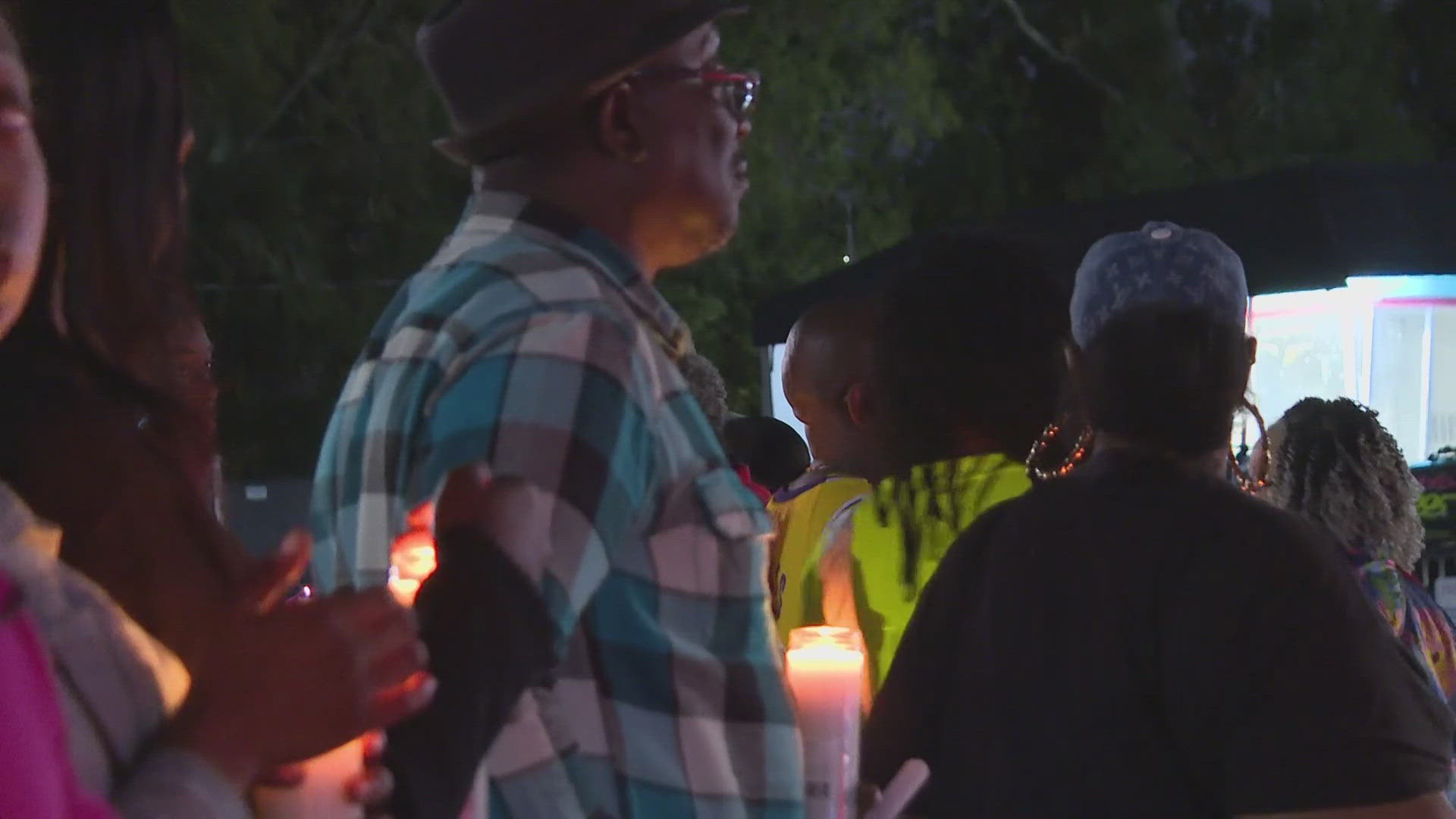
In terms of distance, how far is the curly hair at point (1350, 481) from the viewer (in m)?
4.18

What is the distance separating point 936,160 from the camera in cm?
1714

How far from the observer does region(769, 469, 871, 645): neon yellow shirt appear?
3299mm

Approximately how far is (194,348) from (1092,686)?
1215mm

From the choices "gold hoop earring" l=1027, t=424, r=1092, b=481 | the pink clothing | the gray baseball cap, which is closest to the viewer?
the pink clothing

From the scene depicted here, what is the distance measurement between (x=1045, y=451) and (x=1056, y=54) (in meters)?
16.1

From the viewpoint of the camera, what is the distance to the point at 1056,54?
18.0m

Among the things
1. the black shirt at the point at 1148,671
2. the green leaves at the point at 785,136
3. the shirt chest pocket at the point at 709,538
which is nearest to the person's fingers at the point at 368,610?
the shirt chest pocket at the point at 709,538

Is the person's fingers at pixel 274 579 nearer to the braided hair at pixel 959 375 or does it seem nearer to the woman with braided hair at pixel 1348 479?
the braided hair at pixel 959 375

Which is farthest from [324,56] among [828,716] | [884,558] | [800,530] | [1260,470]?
[828,716]

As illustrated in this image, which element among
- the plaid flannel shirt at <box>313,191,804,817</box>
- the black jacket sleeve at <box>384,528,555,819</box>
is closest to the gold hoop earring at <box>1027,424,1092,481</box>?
the plaid flannel shirt at <box>313,191,804,817</box>

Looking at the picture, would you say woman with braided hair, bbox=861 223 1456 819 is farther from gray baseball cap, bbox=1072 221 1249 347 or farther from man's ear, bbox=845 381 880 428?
man's ear, bbox=845 381 880 428

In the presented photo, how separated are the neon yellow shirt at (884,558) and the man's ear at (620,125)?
1.24m

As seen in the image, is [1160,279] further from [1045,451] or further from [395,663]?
[395,663]

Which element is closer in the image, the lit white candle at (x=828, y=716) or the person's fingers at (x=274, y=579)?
the person's fingers at (x=274, y=579)
